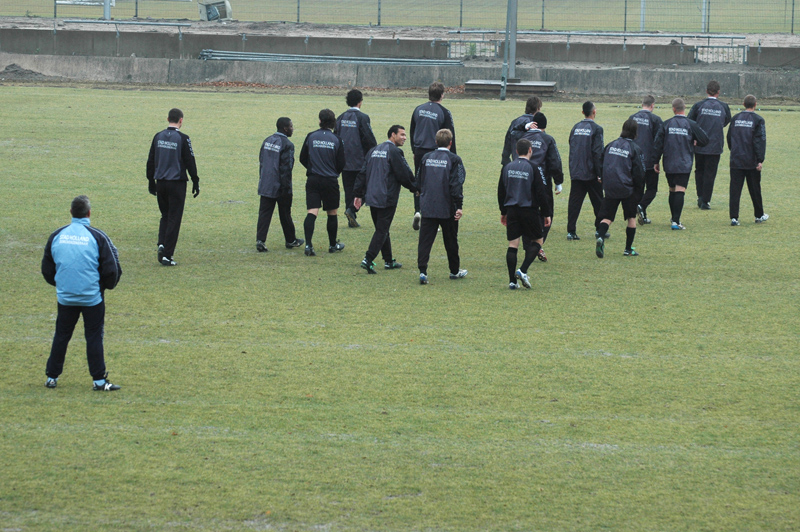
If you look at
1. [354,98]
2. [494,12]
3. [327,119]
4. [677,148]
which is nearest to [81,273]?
[327,119]

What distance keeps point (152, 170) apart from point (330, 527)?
779 cm

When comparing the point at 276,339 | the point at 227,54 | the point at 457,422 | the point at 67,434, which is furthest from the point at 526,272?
the point at 227,54

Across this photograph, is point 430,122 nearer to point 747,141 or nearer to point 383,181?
point 383,181

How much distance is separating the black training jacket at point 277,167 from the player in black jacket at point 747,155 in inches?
300

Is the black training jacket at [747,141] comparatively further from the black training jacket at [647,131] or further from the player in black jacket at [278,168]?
the player in black jacket at [278,168]

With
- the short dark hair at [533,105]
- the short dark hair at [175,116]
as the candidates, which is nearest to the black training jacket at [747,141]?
the short dark hair at [533,105]

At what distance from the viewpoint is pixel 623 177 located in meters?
12.5

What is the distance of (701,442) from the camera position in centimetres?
677

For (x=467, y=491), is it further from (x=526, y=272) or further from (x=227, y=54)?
(x=227, y=54)

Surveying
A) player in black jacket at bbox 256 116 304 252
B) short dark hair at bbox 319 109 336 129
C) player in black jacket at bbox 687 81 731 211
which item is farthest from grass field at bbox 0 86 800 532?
short dark hair at bbox 319 109 336 129

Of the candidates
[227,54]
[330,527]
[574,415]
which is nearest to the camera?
[330,527]

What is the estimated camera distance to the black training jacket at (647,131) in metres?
14.9

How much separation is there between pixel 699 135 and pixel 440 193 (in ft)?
19.4

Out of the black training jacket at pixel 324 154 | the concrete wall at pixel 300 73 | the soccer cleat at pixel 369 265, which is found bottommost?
the soccer cleat at pixel 369 265
